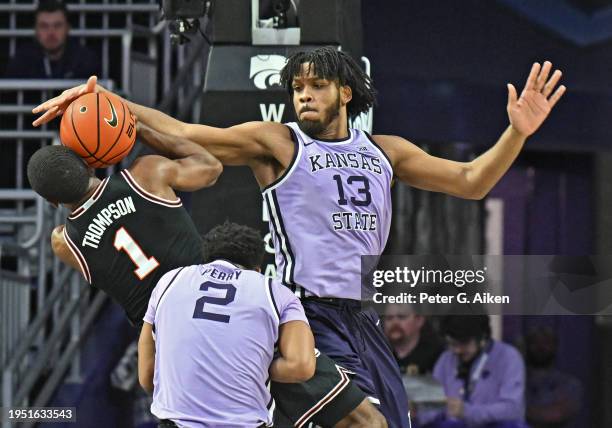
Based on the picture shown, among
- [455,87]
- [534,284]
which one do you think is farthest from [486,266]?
[455,87]

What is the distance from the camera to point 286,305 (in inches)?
197

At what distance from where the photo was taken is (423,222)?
1005 cm

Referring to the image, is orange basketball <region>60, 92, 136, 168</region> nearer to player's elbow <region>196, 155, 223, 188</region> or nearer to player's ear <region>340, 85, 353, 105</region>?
player's elbow <region>196, 155, 223, 188</region>

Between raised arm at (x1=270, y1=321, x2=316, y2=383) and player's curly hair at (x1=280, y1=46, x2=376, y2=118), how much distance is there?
1.21 meters

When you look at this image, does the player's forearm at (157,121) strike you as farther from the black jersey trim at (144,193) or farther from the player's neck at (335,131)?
the player's neck at (335,131)

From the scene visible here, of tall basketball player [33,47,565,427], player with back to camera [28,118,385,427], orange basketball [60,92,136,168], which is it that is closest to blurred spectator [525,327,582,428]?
tall basketball player [33,47,565,427]

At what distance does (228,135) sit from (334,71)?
565 mm

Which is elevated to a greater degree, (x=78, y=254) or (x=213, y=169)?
(x=213, y=169)

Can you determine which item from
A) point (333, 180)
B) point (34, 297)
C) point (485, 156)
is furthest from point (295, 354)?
point (34, 297)

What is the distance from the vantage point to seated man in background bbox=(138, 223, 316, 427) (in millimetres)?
4891

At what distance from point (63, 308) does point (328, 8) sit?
3.61 meters

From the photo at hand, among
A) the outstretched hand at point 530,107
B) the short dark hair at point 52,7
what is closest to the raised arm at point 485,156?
the outstretched hand at point 530,107

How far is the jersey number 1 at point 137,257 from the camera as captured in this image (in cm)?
565

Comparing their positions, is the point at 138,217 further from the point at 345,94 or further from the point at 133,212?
the point at 345,94
